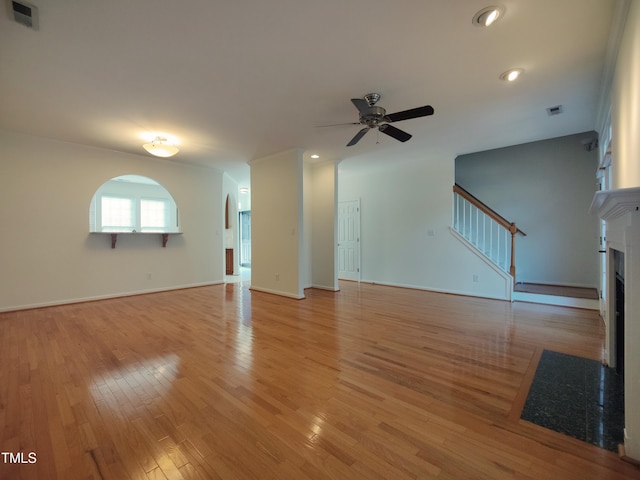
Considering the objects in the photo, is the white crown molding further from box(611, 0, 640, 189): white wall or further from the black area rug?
the black area rug

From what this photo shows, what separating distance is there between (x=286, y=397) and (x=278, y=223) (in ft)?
12.4

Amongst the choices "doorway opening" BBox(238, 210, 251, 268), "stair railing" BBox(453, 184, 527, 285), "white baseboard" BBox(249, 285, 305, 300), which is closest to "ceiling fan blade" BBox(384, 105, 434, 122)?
"stair railing" BBox(453, 184, 527, 285)

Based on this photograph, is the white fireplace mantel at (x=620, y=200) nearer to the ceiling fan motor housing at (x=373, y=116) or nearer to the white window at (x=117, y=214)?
the ceiling fan motor housing at (x=373, y=116)

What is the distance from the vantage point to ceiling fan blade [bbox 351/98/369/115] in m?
2.79

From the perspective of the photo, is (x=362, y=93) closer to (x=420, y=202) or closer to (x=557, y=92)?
(x=557, y=92)

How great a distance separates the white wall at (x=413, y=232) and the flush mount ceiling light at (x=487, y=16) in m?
3.81

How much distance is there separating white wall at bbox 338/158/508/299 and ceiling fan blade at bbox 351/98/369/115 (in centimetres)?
297

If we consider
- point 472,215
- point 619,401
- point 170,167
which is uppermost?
point 170,167

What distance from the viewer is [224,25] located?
2076mm

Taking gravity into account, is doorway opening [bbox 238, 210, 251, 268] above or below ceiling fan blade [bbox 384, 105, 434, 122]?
below

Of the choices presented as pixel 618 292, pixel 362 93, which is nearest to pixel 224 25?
pixel 362 93

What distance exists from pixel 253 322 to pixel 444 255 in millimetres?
4028

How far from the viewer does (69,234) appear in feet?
15.5

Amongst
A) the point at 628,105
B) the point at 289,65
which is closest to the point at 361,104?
the point at 289,65
